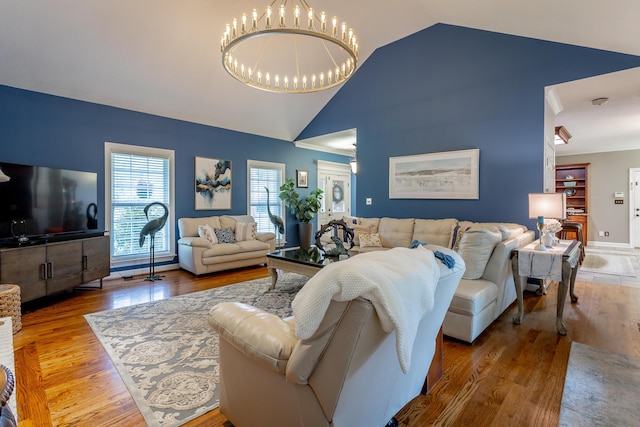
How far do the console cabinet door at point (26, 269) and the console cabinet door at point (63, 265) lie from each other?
0.21ft

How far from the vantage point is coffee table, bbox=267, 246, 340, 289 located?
11.4ft

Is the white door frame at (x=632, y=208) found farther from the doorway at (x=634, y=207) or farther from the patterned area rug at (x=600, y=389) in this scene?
the patterned area rug at (x=600, y=389)

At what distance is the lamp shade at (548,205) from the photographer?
11.5ft

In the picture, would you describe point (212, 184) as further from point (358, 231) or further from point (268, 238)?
point (358, 231)

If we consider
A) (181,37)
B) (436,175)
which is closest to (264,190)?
(181,37)

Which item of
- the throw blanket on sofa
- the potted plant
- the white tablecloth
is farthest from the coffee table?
the potted plant

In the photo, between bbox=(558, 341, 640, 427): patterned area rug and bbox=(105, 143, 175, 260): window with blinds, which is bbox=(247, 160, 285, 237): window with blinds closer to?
bbox=(105, 143, 175, 260): window with blinds

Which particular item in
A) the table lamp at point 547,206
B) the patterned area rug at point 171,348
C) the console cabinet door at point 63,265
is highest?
the table lamp at point 547,206

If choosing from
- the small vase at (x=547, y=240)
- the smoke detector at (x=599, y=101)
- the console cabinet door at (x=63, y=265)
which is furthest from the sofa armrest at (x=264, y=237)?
the smoke detector at (x=599, y=101)

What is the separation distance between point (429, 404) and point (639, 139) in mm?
8416

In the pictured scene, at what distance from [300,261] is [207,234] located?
8.01 feet

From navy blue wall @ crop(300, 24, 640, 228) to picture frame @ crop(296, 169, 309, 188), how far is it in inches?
78.2

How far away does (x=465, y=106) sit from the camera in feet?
15.6

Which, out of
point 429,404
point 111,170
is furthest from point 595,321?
point 111,170
